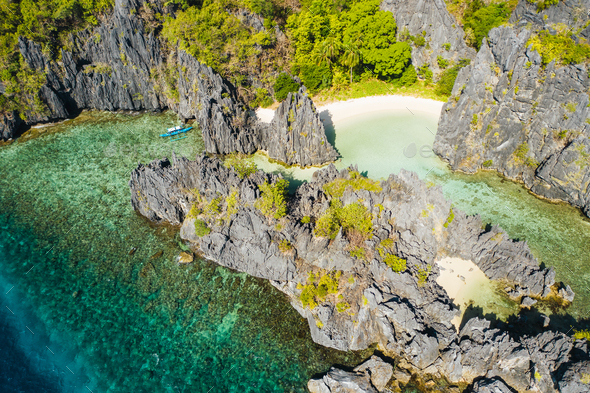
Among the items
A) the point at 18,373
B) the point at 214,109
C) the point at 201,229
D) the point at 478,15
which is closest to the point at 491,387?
the point at 201,229

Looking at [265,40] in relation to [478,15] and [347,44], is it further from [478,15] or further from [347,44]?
[478,15]

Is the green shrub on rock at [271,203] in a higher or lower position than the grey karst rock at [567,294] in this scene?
higher

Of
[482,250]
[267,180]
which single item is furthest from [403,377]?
[267,180]

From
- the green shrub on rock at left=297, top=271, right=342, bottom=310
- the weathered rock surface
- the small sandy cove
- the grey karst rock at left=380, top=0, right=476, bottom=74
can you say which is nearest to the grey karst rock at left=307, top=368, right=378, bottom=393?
the green shrub on rock at left=297, top=271, right=342, bottom=310

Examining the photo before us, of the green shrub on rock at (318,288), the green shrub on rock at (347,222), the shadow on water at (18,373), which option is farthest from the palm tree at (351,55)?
the shadow on water at (18,373)

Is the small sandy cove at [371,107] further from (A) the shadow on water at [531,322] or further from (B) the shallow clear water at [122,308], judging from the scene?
(A) the shadow on water at [531,322]

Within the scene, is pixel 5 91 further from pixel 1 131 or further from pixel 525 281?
pixel 525 281
